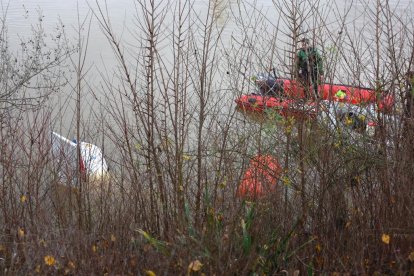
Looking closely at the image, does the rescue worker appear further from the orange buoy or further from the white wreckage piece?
the white wreckage piece

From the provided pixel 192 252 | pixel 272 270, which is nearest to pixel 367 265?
pixel 272 270

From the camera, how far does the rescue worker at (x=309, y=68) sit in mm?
5453

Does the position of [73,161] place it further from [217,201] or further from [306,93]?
[306,93]

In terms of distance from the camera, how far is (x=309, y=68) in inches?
212

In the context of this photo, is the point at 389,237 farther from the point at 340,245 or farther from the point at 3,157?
the point at 3,157

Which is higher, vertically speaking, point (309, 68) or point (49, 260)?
point (309, 68)

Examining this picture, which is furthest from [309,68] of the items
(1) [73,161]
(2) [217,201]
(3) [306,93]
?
(1) [73,161]

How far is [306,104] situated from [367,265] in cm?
212

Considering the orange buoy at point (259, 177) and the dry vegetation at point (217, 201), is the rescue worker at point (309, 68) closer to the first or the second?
the dry vegetation at point (217, 201)

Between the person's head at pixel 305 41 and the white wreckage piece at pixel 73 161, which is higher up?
the person's head at pixel 305 41

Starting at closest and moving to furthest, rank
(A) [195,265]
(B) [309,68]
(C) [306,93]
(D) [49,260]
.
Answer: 1. (A) [195,265]
2. (D) [49,260]
3. (B) [309,68]
4. (C) [306,93]

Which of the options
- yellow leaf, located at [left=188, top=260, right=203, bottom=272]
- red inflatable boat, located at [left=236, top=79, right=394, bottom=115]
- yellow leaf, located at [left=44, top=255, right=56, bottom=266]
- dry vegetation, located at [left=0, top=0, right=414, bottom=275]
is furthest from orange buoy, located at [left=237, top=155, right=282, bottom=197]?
yellow leaf, located at [left=44, top=255, right=56, bottom=266]

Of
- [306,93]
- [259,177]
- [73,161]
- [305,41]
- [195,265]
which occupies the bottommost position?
[195,265]

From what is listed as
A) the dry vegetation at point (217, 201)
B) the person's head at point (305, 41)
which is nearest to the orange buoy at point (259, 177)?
the dry vegetation at point (217, 201)
